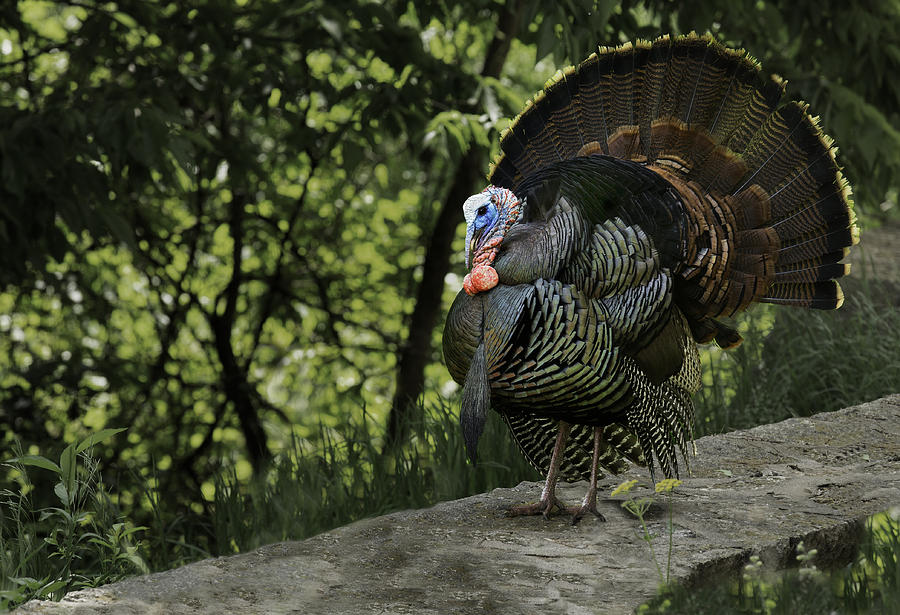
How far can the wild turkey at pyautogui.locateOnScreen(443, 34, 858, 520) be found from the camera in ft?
11.4

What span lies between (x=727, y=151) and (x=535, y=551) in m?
1.66

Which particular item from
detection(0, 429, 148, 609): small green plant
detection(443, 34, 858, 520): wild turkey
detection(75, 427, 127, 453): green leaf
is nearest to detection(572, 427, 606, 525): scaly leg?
detection(443, 34, 858, 520): wild turkey

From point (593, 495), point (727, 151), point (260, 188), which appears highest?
point (260, 188)

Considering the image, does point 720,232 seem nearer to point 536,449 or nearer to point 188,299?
point 536,449

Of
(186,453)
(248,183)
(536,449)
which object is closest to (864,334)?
(536,449)

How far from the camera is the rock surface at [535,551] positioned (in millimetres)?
3078

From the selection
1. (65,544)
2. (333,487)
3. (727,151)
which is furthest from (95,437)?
(727,151)

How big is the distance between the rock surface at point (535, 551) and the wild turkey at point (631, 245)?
217 millimetres

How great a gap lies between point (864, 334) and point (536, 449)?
2789 millimetres

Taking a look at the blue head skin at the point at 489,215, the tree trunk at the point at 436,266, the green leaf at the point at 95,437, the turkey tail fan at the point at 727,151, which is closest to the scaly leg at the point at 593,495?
the turkey tail fan at the point at 727,151

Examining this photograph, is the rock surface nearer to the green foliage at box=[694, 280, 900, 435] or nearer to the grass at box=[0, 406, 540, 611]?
the grass at box=[0, 406, 540, 611]

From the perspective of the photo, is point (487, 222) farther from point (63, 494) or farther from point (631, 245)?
point (63, 494)

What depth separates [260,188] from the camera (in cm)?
851

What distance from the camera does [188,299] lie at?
8.90 meters
